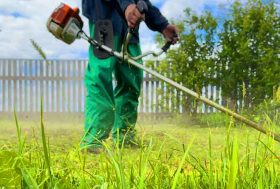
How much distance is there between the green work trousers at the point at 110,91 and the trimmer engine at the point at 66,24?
5.5 inches

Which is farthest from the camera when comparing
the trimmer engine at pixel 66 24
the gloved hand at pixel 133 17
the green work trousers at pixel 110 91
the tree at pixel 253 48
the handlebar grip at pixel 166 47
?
the tree at pixel 253 48

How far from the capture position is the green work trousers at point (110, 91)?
15.6 ft

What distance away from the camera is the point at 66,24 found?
193 inches

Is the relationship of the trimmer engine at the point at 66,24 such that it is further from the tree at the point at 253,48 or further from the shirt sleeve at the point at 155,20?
the tree at the point at 253,48

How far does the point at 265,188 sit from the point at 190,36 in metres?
8.84

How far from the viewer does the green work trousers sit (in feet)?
15.6

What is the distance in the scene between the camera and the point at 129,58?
4.45 m

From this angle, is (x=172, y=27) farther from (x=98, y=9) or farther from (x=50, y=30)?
(x=50, y=30)

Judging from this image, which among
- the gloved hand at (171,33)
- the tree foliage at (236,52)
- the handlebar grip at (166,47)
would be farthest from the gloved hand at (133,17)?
the tree foliage at (236,52)

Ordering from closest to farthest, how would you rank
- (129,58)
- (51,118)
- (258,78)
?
1. (129,58)
2. (258,78)
3. (51,118)

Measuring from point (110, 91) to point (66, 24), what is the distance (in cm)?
70

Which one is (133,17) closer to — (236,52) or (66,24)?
(66,24)

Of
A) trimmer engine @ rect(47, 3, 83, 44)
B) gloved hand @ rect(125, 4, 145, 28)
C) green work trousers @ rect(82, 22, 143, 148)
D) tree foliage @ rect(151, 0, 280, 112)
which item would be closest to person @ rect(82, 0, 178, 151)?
green work trousers @ rect(82, 22, 143, 148)

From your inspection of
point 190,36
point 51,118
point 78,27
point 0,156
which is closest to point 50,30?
point 78,27
